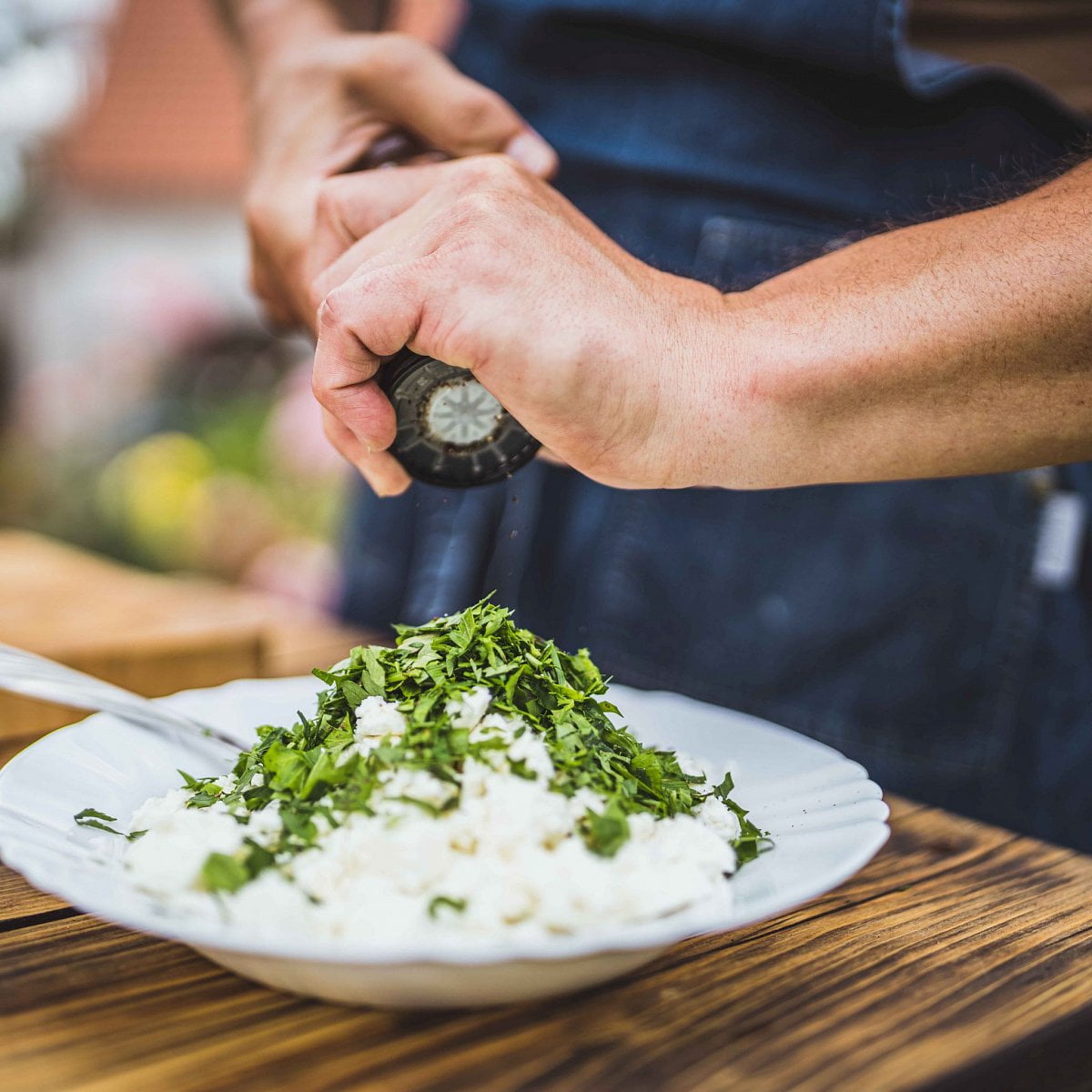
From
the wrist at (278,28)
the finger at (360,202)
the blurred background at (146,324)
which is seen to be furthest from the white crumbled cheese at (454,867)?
the blurred background at (146,324)

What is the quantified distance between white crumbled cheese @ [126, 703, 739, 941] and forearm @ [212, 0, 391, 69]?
1.12 m

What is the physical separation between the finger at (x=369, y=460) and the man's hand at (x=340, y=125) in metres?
0.23

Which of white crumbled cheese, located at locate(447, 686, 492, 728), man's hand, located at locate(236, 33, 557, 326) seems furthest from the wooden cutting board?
white crumbled cheese, located at locate(447, 686, 492, 728)

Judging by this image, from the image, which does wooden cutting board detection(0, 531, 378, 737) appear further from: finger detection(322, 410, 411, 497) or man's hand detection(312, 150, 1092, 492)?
man's hand detection(312, 150, 1092, 492)

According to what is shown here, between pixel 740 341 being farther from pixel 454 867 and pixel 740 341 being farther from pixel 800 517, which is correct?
pixel 800 517

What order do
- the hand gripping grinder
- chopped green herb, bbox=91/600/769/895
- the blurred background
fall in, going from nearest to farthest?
chopped green herb, bbox=91/600/769/895
the hand gripping grinder
the blurred background

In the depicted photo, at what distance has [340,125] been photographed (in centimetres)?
123

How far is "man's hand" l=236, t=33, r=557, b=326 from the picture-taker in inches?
45.4

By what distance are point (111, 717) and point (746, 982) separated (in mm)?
540

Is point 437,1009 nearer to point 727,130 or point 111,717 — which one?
point 111,717

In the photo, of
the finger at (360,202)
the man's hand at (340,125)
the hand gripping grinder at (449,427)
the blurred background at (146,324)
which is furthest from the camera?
the blurred background at (146,324)

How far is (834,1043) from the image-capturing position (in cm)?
62

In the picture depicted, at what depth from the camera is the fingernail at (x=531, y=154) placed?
1.18 metres

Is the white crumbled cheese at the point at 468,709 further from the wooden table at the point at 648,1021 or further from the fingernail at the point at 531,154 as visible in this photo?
the fingernail at the point at 531,154
